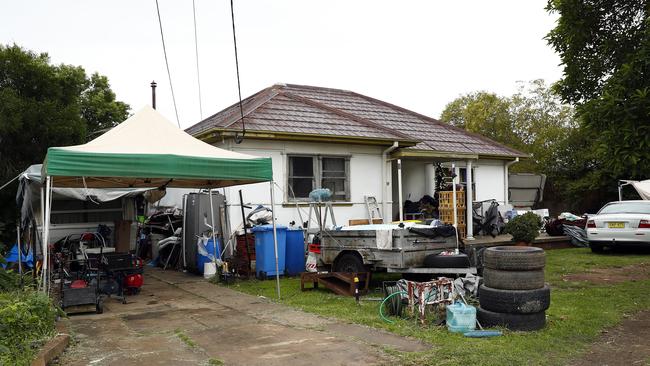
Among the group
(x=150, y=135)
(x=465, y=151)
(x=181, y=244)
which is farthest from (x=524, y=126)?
(x=150, y=135)

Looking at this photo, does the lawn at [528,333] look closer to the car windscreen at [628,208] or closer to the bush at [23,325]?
the bush at [23,325]

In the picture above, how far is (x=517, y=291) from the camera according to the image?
6.77 metres

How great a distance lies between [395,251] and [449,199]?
8.23 m

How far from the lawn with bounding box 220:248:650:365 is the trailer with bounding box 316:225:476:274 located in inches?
24.3

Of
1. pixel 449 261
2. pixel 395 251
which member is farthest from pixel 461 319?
pixel 395 251

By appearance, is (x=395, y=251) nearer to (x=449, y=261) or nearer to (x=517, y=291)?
(x=449, y=261)

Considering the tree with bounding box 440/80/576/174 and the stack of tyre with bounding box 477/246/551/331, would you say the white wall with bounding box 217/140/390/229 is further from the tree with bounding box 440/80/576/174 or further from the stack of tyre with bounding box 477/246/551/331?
the tree with bounding box 440/80/576/174

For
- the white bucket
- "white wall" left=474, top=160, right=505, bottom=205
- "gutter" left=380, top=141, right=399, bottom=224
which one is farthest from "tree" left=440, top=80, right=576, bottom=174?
the white bucket

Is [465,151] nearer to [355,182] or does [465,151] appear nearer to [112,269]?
[355,182]

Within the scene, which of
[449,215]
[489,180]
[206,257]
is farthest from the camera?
[489,180]

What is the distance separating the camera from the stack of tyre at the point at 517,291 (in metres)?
6.74

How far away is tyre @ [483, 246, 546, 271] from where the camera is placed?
6.80 metres

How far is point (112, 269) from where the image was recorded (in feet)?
31.8

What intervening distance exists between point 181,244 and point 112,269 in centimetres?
459
